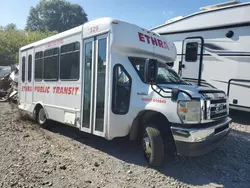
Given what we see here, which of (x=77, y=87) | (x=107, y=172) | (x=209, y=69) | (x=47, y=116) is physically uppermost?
(x=209, y=69)

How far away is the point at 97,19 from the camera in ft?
18.6

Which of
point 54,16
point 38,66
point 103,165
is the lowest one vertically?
point 103,165

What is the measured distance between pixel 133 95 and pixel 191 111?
1.32 metres

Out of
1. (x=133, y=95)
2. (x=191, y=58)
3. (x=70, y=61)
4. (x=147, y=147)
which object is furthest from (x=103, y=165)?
(x=191, y=58)

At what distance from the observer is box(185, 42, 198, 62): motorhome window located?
354 inches

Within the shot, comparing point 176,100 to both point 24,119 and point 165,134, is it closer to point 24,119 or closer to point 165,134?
point 165,134

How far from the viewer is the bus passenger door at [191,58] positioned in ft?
29.3

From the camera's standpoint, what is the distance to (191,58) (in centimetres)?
908

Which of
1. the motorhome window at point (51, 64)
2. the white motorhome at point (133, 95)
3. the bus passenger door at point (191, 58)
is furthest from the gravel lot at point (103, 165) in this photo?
the bus passenger door at point (191, 58)

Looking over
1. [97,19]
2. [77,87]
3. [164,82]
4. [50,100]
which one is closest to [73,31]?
[97,19]

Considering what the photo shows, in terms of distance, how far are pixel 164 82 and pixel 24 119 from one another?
6.22m

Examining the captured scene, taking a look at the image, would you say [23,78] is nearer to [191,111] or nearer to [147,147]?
[147,147]

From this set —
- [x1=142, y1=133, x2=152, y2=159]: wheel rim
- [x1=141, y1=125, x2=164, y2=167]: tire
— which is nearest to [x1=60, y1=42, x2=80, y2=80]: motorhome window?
[x1=142, y1=133, x2=152, y2=159]: wheel rim

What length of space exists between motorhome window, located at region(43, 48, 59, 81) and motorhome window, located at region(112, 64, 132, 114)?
259cm
